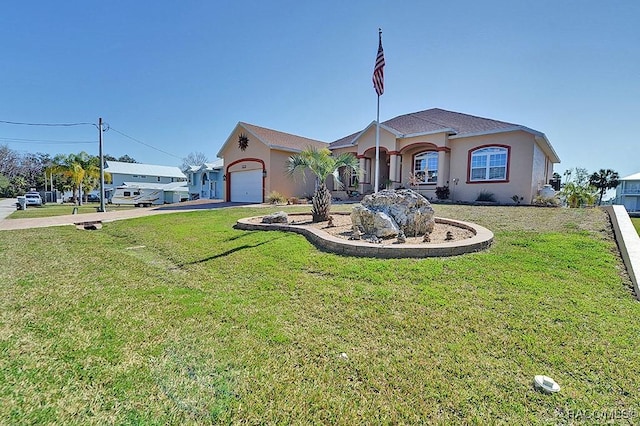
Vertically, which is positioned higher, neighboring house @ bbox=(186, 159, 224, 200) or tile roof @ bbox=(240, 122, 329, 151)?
tile roof @ bbox=(240, 122, 329, 151)

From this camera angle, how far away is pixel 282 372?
2.60 m

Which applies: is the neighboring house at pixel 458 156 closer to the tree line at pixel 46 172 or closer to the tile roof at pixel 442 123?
the tile roof at pixel 442 123

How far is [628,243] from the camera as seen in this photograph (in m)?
5.82

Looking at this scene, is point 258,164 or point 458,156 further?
point 258,164

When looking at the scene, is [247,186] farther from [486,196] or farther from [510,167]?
[510,167]

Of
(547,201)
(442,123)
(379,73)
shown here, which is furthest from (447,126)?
(379,73)

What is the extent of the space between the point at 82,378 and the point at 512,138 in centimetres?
1902

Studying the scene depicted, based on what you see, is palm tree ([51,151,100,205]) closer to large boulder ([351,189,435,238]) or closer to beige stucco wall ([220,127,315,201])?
beige stucco wall ([220,127,315,201])

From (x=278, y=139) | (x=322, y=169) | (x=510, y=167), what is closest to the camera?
(x=322, y=169)

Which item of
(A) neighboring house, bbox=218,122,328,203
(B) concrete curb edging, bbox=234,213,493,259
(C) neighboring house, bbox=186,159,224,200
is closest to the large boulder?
(B) concrete curb edging, bbox=234,213,493,259

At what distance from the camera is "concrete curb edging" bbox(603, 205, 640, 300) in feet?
15.2

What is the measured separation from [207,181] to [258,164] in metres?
14.0

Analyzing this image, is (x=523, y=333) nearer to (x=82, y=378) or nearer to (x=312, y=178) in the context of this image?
(x=82, y=378)

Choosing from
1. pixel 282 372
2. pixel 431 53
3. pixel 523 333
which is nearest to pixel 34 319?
pixel 282 372
